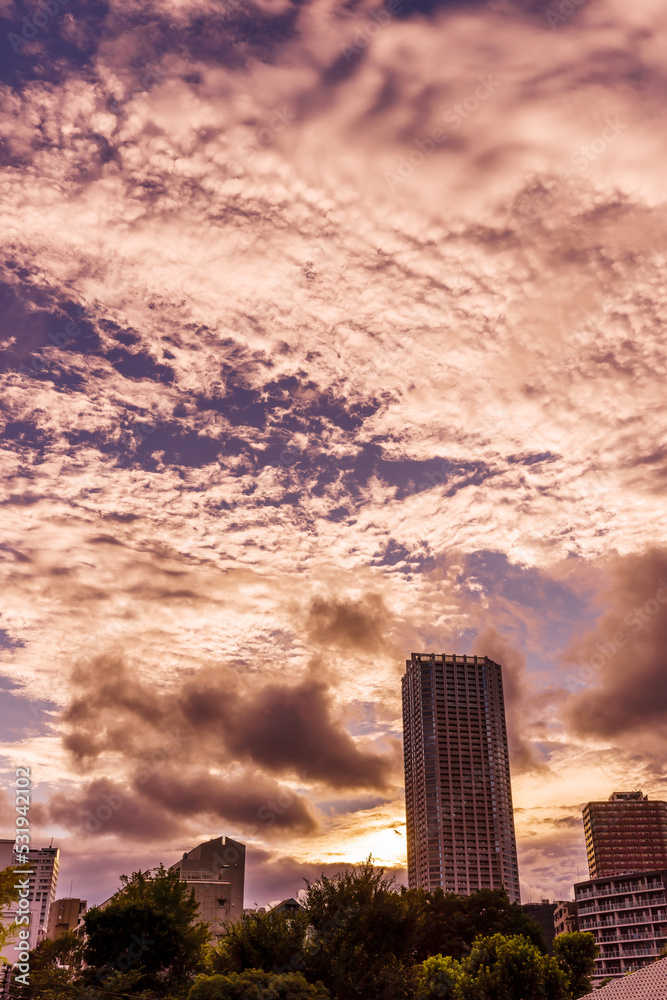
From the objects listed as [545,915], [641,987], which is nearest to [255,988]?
[641,987]

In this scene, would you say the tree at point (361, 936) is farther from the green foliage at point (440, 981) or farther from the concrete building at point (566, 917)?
the concrete building at point (566, 917)

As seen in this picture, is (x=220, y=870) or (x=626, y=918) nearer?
(x=626, y=918)

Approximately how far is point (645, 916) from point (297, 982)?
10504 centimetres

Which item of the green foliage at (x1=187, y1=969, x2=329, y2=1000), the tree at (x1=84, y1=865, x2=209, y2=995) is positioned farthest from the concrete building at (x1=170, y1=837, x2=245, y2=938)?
the green foliage at (x1=187, y1=969, x2=329, y2=1000)

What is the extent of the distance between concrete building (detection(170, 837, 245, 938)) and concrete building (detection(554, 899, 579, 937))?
64688mm

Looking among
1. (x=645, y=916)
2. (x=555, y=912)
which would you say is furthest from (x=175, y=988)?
(x=555, y=912)

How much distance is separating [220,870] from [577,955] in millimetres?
97297

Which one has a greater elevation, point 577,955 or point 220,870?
point 220,870

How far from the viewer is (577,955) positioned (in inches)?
2906

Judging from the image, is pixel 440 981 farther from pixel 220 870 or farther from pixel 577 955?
pixel 220 870

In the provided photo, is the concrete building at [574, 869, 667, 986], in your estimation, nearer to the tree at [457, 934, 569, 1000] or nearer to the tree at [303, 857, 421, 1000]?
the tree at [457, 934, 569, 1000]

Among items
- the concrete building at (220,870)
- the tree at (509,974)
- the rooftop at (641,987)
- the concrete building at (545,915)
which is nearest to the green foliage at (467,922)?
the tree at (509,974)

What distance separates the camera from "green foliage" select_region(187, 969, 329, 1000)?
33.6m

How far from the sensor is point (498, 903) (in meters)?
88.4
